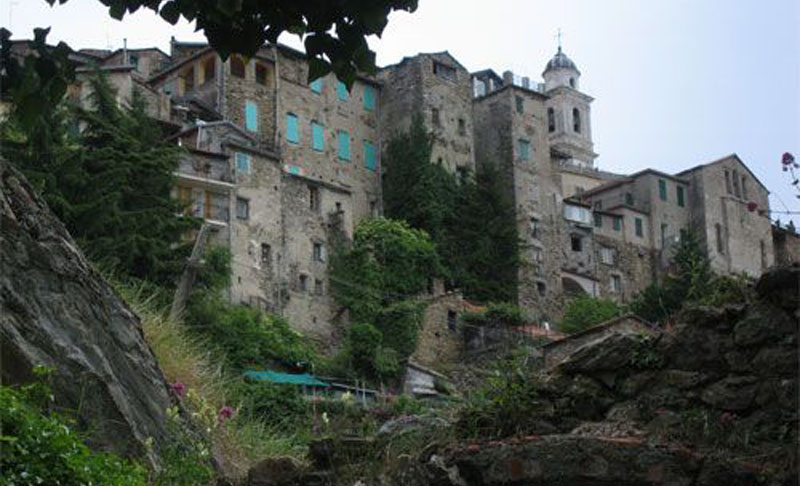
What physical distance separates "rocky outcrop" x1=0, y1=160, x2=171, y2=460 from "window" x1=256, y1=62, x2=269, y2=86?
46.4 metres

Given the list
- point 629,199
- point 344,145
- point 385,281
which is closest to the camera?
point 385,281

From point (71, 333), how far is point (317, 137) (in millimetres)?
49012

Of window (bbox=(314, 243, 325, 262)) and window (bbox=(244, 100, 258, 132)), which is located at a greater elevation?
window (bbox=(244, 100, 258, 132))

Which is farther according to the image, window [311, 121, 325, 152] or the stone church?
window [311, 121, 325, 152]

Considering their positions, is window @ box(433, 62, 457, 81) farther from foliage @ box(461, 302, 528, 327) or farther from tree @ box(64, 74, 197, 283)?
tree @ box(64, 74, 197, 283)

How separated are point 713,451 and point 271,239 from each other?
44.1 m

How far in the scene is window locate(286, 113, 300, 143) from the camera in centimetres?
5700

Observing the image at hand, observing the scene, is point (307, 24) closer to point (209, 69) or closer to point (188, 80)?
point (209, 69)

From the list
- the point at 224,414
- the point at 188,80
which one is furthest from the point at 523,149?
the point at 224,414

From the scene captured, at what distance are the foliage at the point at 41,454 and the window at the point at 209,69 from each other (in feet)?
162

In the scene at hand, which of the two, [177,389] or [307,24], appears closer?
[307,24]

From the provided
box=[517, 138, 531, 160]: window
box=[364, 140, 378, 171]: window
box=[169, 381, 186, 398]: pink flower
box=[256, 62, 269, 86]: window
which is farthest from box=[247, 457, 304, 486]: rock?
box=[517, 138, 531, 160]: window

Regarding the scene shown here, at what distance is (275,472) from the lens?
824cm

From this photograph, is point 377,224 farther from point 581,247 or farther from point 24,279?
point 24,279
